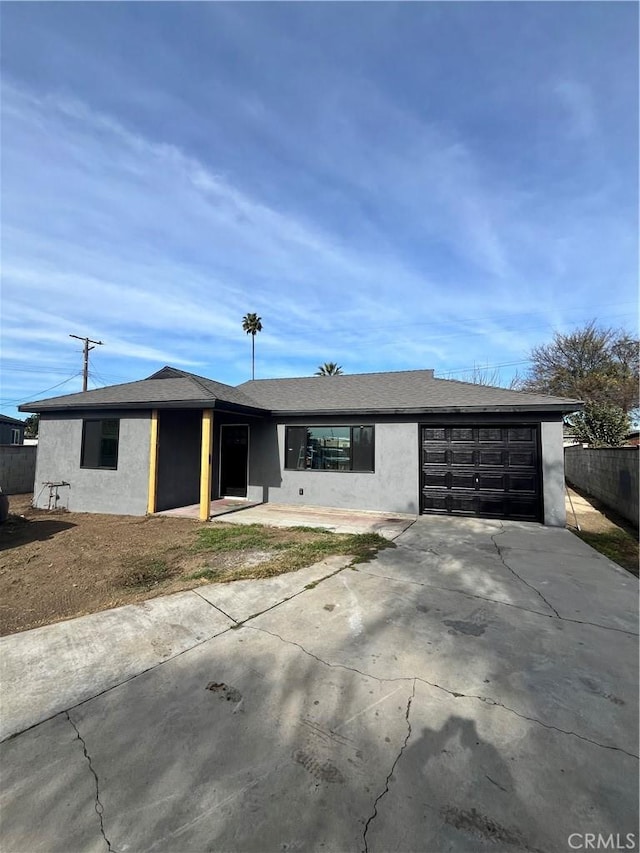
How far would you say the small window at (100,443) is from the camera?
1020cm

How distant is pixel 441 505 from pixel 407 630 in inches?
254

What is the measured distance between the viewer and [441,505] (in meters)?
9.52

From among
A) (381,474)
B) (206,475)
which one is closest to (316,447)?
(381,474)

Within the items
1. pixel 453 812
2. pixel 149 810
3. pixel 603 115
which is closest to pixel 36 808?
pixel 149 810

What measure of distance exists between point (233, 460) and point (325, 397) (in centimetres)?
355

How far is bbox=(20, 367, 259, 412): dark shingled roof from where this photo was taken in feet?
29.8

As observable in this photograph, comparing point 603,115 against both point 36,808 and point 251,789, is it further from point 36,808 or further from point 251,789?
point 36,808

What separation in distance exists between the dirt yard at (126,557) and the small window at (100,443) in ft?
6.27

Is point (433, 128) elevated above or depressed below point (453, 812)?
above

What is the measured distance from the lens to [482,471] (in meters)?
9.20

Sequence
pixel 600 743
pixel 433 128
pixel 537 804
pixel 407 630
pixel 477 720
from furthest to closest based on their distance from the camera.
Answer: pixel 433 128
pixel 407 630
pixel 477 720
pixel 600 743
pixel 537 804

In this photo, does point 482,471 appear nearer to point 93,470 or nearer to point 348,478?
point 348,478

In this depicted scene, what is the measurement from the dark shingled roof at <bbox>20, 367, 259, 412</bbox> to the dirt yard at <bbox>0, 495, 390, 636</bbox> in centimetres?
282

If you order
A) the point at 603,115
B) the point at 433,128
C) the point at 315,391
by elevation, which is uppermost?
the point at 433,128
